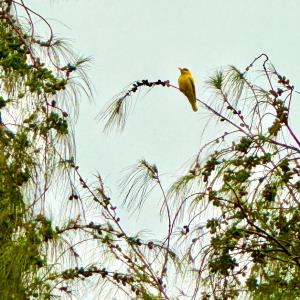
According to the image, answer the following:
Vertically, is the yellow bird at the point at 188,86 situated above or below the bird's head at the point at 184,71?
below

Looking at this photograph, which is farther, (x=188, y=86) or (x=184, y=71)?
(x=184, y=71)

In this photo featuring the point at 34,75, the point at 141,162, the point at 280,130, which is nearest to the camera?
the point at 34,75

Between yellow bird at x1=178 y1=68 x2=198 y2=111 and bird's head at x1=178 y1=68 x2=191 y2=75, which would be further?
bird's head at x1=178 y1=68 x2=191 y2=75

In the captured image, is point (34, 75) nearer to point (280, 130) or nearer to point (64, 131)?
point (64, 131)

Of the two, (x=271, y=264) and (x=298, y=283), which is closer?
(x=298, y=283)

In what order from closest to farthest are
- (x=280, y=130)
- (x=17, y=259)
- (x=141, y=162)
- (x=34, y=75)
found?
(x=17, y=259) < (x=34, y=75) < (x=280, y=130) < (x=141, y=162)

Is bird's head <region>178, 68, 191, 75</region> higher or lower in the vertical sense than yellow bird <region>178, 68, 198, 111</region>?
higher

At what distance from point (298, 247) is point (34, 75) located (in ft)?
2.71

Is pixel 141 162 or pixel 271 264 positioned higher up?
pixel 141 162

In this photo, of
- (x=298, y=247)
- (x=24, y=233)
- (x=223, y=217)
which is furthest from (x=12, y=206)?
(x=298, y=247)

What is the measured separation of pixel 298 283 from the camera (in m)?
2.41

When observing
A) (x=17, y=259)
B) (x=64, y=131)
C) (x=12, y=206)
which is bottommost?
(x=17, y=259)

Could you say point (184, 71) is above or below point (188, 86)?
above

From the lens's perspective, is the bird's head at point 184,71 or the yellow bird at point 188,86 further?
the bird's head at point 184,71
